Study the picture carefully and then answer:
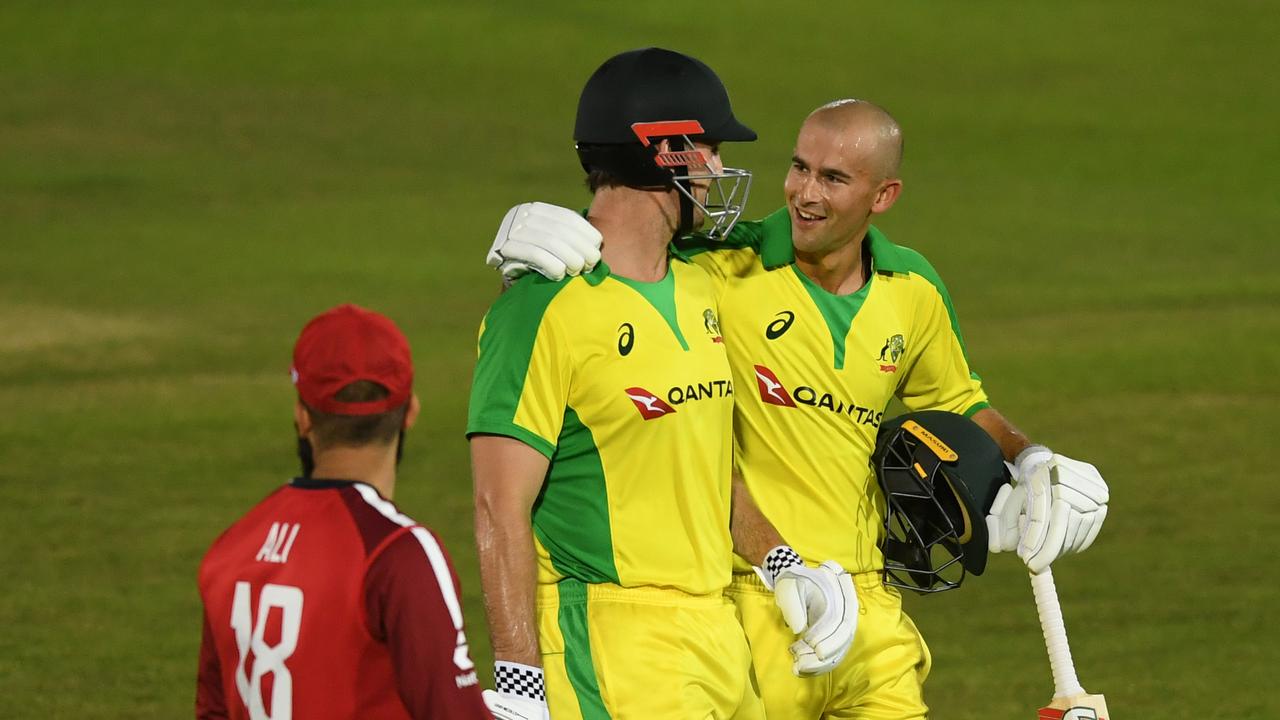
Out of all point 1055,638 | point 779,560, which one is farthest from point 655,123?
point 1055,638

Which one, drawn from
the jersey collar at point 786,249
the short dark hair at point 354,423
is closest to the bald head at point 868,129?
the jersey collar at point 786,249

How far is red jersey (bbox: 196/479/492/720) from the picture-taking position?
12.4ft

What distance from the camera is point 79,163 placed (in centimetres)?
2888

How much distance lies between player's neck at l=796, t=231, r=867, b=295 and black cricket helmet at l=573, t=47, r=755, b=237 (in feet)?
2.87

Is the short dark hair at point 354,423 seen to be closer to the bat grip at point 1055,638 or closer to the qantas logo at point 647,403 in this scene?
the qantas logo at point 647,403

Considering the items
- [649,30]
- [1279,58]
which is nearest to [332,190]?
[649,30]

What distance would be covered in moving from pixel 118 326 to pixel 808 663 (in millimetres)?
14808

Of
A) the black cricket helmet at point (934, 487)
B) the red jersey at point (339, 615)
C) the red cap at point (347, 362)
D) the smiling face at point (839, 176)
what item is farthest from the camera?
the smiling face at point (839, 176)

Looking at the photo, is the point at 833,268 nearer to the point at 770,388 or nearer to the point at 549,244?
the point at 770,388

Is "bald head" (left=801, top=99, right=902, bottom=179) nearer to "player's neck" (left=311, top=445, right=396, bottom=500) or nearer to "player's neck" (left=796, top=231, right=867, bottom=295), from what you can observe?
"player's neck" (left=796, top=231, right=867, bottom=295)

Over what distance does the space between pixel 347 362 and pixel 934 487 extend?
2.26 m

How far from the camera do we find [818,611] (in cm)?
511

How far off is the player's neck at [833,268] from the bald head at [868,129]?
0.24 meters

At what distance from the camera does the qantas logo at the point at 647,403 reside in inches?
188
